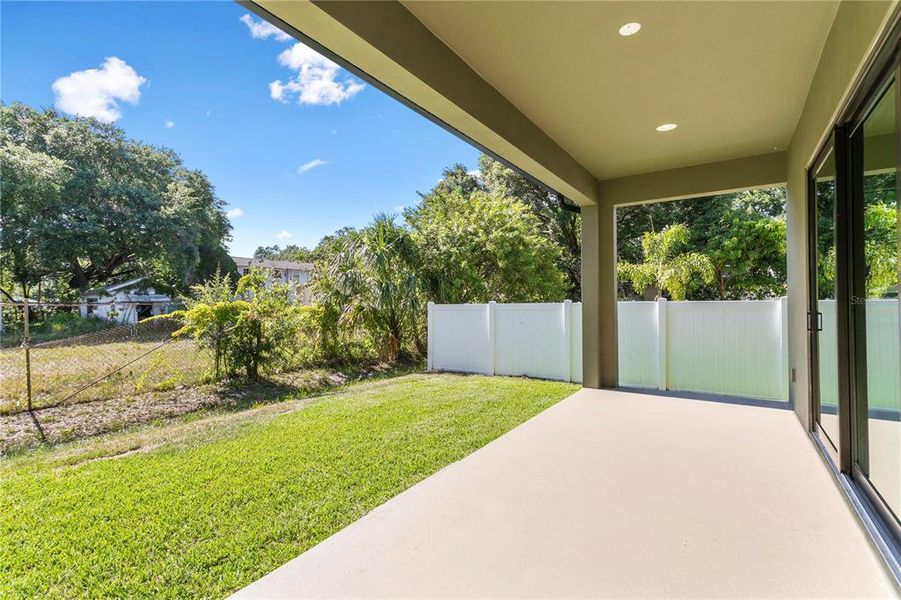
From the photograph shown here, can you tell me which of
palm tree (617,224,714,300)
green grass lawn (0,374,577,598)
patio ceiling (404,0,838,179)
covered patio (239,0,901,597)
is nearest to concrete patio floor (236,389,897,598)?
covered patio (239,0,901,597)

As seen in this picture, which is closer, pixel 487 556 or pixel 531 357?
pixel 487 556

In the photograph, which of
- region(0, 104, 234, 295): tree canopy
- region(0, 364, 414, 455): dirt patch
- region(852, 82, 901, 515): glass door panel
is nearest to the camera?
region(852, 82, 901, 515): glass door panel

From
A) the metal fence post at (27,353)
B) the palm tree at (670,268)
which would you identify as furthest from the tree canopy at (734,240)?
the metal fence post at (27,353)

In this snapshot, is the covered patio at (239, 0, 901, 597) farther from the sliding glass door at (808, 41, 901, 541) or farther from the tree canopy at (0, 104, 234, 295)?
the tree canopy at (0, 104, 234, 295)

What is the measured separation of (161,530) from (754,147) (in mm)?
5619

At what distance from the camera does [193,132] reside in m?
9.39

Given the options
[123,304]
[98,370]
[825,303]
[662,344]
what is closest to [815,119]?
[825,303]

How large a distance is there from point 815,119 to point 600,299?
2.97 m

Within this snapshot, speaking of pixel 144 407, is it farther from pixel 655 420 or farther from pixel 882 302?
pixel 882 302

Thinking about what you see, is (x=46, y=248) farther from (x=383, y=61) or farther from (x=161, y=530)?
(x=383, y=61)

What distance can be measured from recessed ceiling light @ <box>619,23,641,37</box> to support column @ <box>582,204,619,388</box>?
3210 millimetres

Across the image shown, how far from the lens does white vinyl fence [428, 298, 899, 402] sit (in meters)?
4.68

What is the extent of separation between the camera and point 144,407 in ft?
14.8

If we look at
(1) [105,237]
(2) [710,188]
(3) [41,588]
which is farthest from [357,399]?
(1) [105,237]
